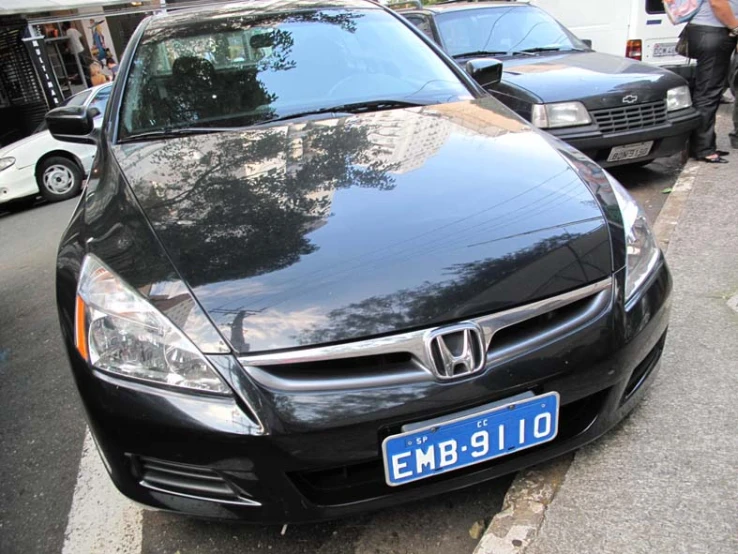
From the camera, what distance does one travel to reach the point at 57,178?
7.96 metres

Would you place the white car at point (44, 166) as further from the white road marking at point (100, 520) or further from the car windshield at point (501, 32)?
the white road marking at point (100, 520)

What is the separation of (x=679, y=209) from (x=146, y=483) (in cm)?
368

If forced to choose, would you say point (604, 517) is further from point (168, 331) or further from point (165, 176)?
point (165, 176)

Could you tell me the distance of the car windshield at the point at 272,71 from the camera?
104 inches

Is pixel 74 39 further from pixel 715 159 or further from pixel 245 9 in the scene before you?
pixel 715 159

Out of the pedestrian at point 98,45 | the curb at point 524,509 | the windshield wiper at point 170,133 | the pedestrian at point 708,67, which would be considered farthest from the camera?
the pedestrian at point 98,45

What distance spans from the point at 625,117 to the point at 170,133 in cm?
337

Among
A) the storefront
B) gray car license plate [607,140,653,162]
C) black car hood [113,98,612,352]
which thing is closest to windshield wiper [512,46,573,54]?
gray car license plate [607,140,653,162]

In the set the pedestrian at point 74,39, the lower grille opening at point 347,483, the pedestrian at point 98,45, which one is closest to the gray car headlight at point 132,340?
the lower grille opening at point 347,483

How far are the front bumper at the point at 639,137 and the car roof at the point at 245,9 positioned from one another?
1.84 m

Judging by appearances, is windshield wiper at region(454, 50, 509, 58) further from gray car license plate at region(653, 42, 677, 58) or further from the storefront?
the storefront

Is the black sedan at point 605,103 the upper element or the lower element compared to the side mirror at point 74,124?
lower

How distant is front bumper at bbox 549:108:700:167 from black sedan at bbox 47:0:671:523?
2.45m

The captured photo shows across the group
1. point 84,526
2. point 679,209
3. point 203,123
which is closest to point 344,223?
point 203,123
